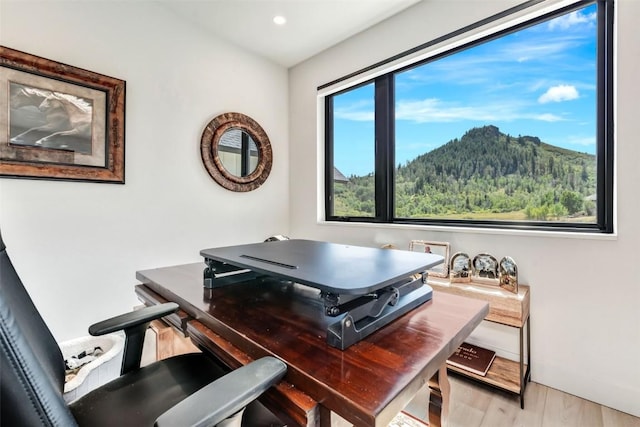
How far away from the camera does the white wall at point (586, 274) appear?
1501 millimetres

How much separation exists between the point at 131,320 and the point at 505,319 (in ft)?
5.91

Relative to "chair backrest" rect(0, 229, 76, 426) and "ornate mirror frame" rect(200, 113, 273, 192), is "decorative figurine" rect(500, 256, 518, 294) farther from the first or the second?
"ornate mirror frame" rect(200, 113, 273, 192)

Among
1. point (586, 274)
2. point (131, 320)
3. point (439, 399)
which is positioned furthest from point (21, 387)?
point (586, 274)

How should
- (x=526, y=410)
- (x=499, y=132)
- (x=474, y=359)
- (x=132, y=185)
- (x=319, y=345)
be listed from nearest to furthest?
(x=319, y=345), (x=526, y=410), (x=474, y=359), (x=499, y=132), (x=132, y=185)

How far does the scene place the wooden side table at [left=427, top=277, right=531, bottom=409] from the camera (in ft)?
5.20

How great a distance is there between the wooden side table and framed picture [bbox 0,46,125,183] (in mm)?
2526

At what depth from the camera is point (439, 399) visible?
1021mm

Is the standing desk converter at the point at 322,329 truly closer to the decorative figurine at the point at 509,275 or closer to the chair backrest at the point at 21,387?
the chair backrest at the point at 21,387

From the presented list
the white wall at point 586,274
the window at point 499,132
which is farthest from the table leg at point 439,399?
the window at point 499,132

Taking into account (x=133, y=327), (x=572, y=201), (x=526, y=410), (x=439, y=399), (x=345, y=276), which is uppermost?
(x=572, y=201)

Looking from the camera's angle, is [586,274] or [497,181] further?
[497,181]

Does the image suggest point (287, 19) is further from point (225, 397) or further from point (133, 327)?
point (225, 397)

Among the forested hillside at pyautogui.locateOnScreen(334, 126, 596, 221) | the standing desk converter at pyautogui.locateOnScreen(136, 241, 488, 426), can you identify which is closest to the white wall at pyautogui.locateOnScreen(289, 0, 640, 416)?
the forested hillside at pyautogui.locateOnScreen(334, 126, 596, 221)

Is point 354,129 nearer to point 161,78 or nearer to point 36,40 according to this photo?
point 161,78
